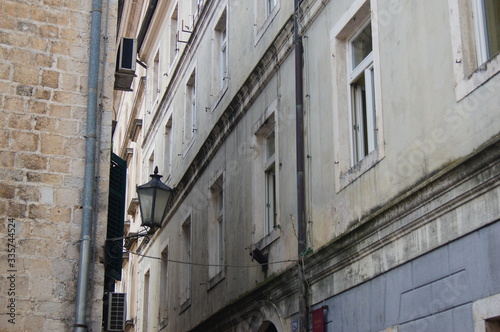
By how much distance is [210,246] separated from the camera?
57.9ft

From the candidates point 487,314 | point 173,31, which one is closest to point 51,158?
point 487,314

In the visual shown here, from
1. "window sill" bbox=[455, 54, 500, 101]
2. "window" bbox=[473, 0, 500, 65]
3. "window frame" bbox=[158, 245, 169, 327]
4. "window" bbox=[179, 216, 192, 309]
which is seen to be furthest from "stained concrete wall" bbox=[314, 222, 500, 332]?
"window frame" bbox=[158, 245, 169, 327]

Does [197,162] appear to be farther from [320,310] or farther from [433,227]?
[433,227]

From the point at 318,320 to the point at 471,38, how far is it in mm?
4548

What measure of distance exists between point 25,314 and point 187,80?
12.3m

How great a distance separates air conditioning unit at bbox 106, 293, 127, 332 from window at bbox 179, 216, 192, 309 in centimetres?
726

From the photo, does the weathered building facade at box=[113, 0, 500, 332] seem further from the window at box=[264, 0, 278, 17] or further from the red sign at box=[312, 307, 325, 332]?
the window at box=[264, 0, 278, 17]

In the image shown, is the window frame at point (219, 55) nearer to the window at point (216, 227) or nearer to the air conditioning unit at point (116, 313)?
the window at point (216, 227)

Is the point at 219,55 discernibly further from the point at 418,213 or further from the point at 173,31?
the point at 418,213

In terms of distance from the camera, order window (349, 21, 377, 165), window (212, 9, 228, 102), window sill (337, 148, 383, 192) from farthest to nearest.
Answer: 1. window (212, 9, 228, 102)
2. window (349, 21, 377, 165)
3. window sill (337, 148, 383, 192)

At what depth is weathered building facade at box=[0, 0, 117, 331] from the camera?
10.3 meters

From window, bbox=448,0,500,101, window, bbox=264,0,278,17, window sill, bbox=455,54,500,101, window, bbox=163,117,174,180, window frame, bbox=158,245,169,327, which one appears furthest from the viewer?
window, bbox=163,117,174,180

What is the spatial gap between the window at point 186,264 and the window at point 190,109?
85.9 inches

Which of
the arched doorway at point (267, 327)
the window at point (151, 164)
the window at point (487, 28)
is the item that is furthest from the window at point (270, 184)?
the window at point (151, 164)
